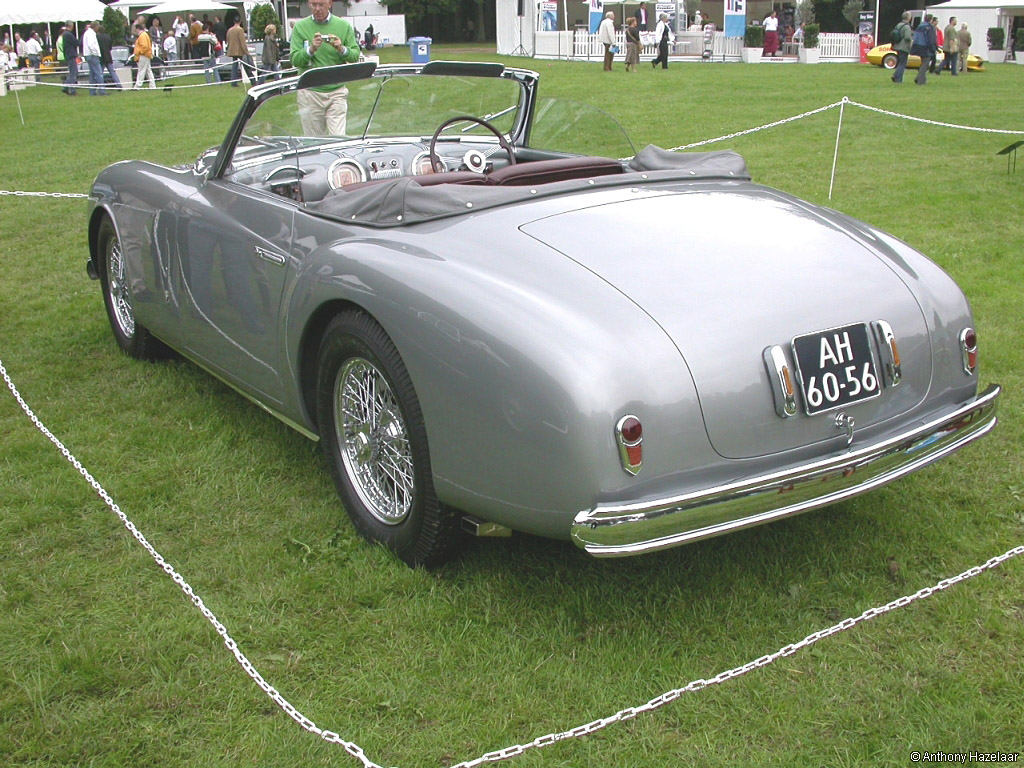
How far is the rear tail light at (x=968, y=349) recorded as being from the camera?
3.17m

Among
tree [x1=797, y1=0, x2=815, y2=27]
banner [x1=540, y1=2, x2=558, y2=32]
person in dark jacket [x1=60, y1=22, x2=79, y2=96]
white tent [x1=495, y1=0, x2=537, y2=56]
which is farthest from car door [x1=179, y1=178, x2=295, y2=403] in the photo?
tree [x1=797, y1=0, x2=815, y2=27]

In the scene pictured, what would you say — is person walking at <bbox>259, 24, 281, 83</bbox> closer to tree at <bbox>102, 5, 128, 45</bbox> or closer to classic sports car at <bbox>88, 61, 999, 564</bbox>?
tree at <bbox>102, 5, 128, 45</bbox>

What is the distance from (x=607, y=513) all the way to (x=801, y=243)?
48.4 inches

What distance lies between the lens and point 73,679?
2758 mm

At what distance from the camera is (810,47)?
34.6 metres

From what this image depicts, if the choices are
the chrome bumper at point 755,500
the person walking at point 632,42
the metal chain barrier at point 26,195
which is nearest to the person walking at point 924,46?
the person walking at point 632,42

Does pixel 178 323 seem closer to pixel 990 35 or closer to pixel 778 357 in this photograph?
pixel 778 357

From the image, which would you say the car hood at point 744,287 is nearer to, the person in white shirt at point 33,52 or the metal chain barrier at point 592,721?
the metal chain barrier at point 592,721

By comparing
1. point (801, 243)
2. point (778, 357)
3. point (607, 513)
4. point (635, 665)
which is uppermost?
point (801, 243)

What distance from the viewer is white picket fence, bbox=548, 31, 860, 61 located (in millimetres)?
35062

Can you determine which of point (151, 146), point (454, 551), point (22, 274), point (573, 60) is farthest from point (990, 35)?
point (454, 551)

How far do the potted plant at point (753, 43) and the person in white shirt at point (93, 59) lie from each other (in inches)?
836

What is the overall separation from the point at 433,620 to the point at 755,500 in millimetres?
1007

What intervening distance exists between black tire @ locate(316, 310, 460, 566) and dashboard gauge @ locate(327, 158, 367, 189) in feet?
3.24
